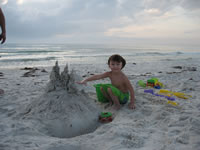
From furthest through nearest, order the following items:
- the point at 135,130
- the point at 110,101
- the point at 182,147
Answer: the point at 110,101, the point at 135,130, the point at 182,147

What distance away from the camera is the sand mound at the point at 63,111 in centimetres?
237

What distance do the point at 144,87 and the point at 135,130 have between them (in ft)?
9.49

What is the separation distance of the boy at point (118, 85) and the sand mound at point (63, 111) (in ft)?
1.29

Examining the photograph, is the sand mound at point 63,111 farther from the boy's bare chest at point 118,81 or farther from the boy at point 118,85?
the boy's bare chest at point 118,81

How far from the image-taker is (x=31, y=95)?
4012 millimetres

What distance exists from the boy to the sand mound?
0.39 m

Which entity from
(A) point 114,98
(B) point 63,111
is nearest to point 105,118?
(A) point 114,98

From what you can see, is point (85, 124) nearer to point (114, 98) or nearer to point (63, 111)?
point (63, 111)

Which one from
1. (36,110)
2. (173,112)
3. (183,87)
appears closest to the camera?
(36,110)

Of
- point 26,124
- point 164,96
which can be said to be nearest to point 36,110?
point 26,124

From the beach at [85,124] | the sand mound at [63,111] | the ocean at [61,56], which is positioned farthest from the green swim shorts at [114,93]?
the ocean at [61,56]

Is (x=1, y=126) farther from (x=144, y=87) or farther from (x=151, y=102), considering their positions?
(x=144, y=87)

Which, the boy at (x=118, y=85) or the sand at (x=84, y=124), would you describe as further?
the boy at (x=118, y=85)

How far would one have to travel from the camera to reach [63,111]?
254 centimetres
